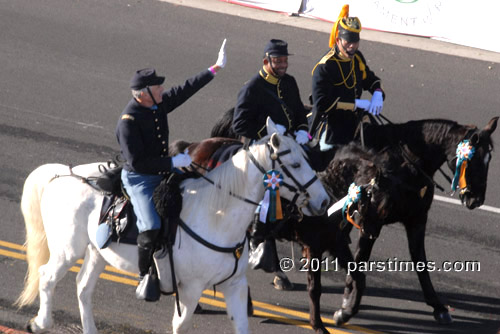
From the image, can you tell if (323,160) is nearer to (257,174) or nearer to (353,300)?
(353,300)

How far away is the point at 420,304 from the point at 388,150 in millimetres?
1827

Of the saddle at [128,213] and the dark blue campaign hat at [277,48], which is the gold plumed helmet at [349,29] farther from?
the saddle at [128,213]

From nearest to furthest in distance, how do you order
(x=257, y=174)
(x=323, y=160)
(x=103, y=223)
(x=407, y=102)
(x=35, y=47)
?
(x=257, y=174) → (x=103, y=223) → (x=323, y=160) → (x=407, y=102) → (x=35, y=47)

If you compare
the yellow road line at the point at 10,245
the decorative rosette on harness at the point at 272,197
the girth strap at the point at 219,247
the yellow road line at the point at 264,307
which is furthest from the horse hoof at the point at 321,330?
the yellow road line at the point at 10,245

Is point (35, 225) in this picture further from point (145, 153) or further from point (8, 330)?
point (145, 153)

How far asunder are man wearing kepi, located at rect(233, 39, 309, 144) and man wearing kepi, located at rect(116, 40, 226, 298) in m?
1.51

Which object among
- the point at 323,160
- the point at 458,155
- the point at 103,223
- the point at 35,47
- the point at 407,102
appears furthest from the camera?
the point at 35,47

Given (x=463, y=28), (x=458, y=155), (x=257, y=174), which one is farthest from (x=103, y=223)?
(x=463, y=28)

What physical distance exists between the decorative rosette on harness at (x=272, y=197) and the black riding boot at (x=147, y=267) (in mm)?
1025

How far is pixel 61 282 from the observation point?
390 inches

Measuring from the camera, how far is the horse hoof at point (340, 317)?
9.24 metres

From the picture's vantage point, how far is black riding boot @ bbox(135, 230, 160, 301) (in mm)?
7883

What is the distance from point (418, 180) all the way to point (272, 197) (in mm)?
2409

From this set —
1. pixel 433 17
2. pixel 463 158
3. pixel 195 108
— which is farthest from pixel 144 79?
pixel 433 17
